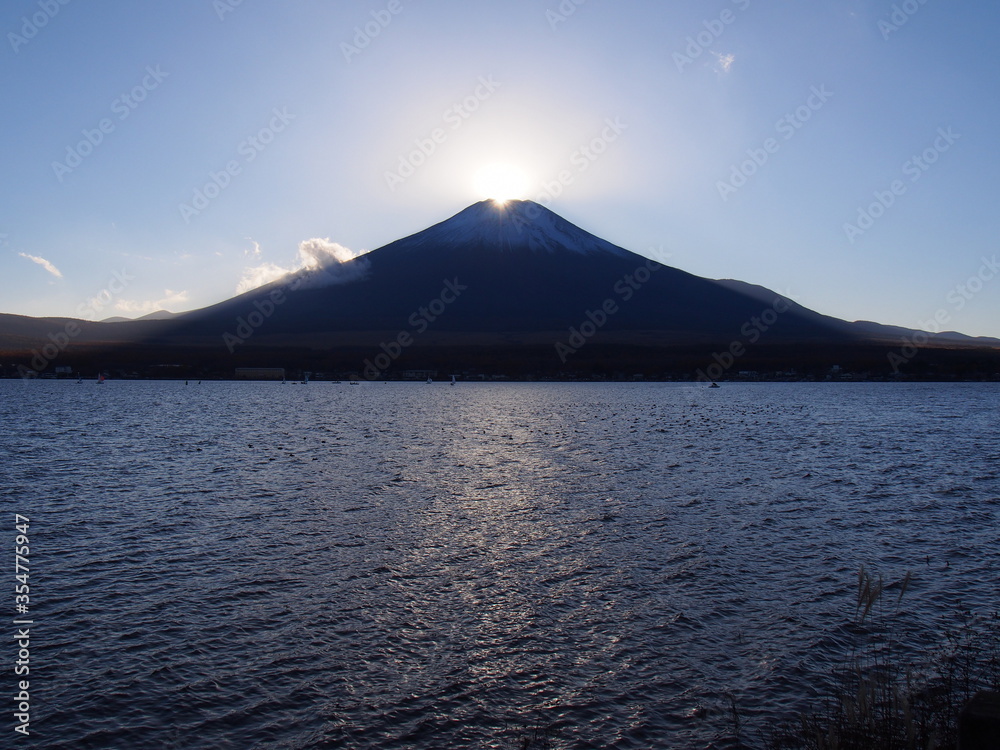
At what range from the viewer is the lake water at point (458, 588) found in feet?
40.3

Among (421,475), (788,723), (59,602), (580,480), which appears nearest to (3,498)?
(59,602)

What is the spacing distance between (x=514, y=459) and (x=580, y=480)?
395 inches

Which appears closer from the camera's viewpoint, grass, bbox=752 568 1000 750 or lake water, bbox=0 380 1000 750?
grass, bbox=752 568 1000 750

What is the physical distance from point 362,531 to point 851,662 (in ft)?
56.5

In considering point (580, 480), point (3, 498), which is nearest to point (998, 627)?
point (580, 480)

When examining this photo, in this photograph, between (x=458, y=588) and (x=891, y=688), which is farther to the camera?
(x=458, y=588)

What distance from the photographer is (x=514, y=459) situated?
47.0 meters

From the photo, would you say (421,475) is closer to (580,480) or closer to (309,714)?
(580,480)

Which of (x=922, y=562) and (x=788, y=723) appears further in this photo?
(x=922, y=562)

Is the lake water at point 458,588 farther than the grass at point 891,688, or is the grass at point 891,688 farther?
the lake water at point 458,588

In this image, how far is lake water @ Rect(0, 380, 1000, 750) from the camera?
484 inches

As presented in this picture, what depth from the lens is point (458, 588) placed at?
743 inches

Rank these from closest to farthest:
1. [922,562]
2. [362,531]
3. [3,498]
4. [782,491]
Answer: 1. [922,562]
2. [362,531]
3. [3,498]
4. [782,491]

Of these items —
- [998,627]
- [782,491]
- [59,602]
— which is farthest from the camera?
[782,491]
